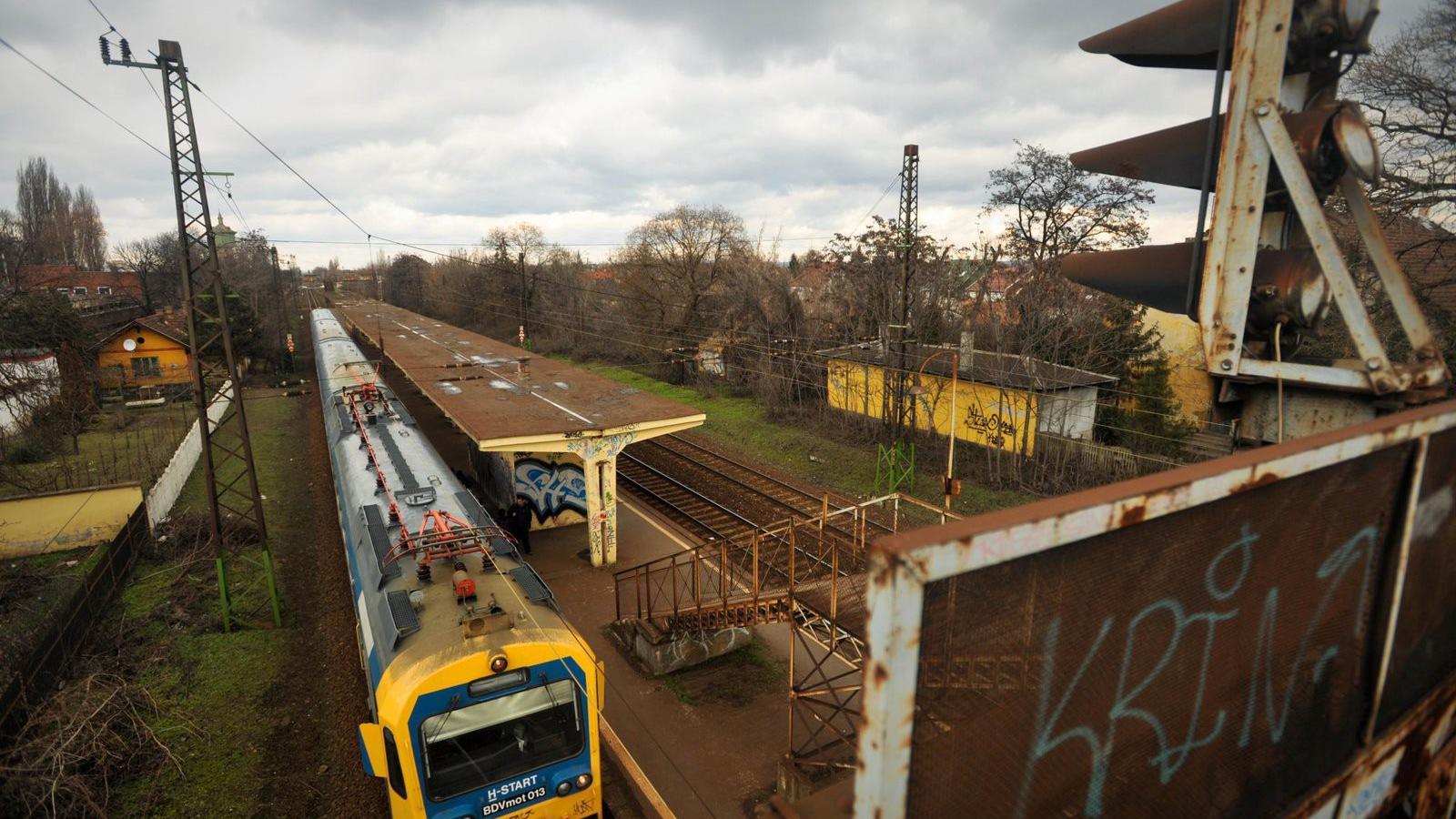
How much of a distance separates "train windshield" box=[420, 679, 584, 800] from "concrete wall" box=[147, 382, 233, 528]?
39.7 ft

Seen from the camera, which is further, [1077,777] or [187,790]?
[187,790]

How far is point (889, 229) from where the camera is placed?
26.3 m

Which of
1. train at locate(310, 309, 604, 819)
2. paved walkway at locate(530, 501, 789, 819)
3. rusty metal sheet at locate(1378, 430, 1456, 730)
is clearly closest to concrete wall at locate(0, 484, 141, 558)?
paved walkway at locate(530, 501, 789, 819)

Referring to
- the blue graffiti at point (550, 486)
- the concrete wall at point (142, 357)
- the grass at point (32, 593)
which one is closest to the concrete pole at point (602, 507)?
the blue graffiti at point (550, 486)

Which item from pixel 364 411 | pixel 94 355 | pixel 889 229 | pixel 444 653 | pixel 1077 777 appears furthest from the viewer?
pixel 94 355

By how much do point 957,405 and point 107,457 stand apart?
1096 inches

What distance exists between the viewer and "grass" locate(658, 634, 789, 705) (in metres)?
10.5

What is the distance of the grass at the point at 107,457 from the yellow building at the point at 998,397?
21.4m

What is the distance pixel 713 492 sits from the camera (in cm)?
1973

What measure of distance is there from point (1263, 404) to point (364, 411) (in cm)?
1546

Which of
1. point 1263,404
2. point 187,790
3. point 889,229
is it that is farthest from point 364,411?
point 889,229

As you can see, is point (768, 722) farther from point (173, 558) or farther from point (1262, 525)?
point (173, 558)

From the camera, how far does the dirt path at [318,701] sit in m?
8.40

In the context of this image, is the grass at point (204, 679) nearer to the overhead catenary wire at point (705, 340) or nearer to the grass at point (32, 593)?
the grass at point (32, 593)
